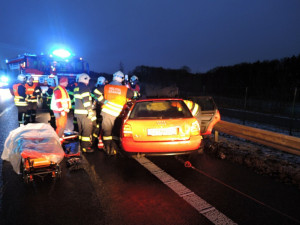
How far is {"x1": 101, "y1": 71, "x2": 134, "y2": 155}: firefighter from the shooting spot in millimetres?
5508

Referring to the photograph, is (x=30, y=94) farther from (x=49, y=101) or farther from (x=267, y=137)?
→ (x=267, y=137)

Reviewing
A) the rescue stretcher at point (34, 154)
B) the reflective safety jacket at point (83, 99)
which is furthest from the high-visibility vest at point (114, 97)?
the rescue stretcher at point (34, 154)

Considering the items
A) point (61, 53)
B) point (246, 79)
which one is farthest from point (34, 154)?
point (246, 79)

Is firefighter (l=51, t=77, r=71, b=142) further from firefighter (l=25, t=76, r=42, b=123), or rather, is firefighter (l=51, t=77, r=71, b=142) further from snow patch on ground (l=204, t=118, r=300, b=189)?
snow patch on ground (l=204, t=118, r=300, b=189)

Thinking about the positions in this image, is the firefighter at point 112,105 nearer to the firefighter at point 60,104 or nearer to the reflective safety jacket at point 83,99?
the reflective safety jacket at point 83,99

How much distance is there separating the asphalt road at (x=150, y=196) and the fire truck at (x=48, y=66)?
405 inches

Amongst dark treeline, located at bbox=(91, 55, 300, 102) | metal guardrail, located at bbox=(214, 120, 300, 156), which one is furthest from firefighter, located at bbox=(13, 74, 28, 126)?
dark treeline, located at bbox=(91, 55, 300, 102)

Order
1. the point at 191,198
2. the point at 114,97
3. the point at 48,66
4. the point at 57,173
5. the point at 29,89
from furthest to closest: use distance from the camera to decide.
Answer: the point at 48,66 < the point at 29,89 < the point at 114,97 < the point at 57,173 < the point at 191,198

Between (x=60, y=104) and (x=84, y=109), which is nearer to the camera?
(x=84, y=109)

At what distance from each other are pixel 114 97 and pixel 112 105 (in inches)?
7.6

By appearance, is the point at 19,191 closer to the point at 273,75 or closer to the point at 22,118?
the point at 22,118

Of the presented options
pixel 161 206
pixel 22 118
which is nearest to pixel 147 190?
pixel 161 206

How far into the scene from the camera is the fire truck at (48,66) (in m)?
13.9

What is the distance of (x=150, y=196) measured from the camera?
11.5ft
